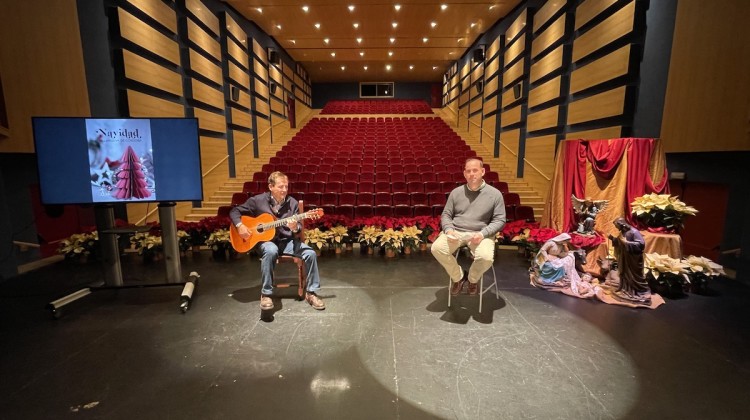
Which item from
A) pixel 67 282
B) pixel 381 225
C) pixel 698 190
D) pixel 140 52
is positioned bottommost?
pixel 67 282

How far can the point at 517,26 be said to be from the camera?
319 inches

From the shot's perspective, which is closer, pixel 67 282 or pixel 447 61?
pixel 67 282

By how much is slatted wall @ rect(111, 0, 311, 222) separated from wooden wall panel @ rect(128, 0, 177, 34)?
0.02 metres

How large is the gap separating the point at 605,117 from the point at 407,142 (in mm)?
4811

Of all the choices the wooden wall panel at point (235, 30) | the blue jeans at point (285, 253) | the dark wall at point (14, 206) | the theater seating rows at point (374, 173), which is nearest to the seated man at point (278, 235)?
the blue jeans at point (285, 253)

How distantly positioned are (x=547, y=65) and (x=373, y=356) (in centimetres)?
713

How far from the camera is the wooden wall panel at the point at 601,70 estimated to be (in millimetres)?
4516

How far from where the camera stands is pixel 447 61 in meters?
14.3

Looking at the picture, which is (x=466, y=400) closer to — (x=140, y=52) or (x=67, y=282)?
(x=67, y=282)

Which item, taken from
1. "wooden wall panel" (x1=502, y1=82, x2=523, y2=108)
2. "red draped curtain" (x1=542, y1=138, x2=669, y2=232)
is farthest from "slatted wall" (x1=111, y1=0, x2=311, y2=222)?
"wooden wall panel" (x1=502, y1=82, x2=523, y2=108)

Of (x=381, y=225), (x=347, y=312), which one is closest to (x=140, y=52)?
(x=381, y=225)

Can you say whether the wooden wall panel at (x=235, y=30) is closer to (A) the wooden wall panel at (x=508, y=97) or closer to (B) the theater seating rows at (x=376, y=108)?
(B) the theater seating rows at (x=376, y=108)

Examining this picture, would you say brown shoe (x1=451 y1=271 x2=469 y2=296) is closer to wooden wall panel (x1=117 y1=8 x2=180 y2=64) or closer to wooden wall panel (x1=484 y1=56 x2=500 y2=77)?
wooden wall panel (x1=117 y1=8 x2=180 y2=64)

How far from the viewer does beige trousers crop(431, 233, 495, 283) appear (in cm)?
246
